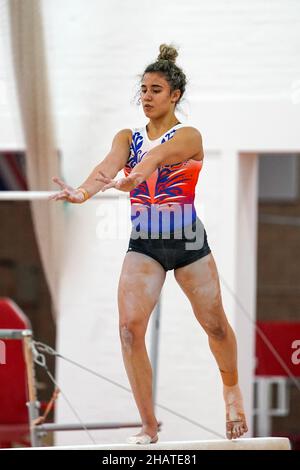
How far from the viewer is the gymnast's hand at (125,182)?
2805mm

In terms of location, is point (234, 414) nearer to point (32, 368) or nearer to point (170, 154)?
point (32, 368)

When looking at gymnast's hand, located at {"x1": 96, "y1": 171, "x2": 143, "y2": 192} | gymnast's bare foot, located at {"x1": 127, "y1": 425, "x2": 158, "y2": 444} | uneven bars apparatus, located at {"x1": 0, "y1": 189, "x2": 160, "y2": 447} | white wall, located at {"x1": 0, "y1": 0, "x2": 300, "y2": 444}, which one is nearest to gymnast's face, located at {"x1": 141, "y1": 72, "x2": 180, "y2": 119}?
gymnast's hand, located at {"x1": 96, "y1": 171, "x2": 143, "y2": 192}

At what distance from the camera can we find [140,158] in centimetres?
301

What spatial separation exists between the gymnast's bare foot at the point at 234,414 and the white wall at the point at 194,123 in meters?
0.64

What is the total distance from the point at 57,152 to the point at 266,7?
31.5 inches

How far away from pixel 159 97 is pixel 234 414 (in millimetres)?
828

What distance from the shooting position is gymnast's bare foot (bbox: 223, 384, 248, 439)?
3.20 meters

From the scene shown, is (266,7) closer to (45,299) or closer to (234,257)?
(234,257)

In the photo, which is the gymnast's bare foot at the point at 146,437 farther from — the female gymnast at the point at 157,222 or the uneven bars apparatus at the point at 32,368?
the uneven bars apparatus at the point at 32,368

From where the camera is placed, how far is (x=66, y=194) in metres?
2.80

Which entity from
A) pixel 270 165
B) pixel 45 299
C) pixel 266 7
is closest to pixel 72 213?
pixel 266 7

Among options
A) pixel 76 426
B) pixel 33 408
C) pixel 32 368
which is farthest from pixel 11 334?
pixel 76 426

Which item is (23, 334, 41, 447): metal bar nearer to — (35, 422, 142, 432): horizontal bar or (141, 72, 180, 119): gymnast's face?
(35, 422, 142, 432): horizontal bar

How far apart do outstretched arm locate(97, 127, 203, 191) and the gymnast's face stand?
67 mm
